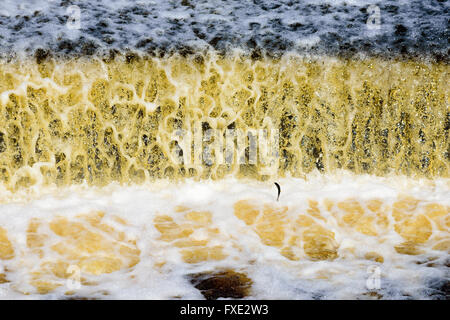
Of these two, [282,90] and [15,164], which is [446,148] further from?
[15,164]

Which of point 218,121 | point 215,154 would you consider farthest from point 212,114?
point 215,154

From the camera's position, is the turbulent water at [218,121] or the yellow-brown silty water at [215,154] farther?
the turbulent water at [218,121]

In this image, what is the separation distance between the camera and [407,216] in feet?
13.4

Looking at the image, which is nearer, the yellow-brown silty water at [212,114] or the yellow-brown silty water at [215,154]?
the yellow-brown silty water at [215,154]

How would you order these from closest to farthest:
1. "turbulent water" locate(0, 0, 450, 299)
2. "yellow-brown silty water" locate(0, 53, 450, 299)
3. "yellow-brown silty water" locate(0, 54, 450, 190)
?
1. "yellow-brown silty water" locate(0, 53, 450, 299)
2. "turbulent water" locate(0, 0, 450, 299)
3. "yellow-brown silty water" locate(0, 54, 450, 190)

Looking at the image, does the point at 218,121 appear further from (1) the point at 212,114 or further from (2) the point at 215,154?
(2) the point at 215,154

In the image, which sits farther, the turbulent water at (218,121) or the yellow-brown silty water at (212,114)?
the yellow-brown silty water at (212,114)

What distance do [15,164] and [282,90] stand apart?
8.59ft

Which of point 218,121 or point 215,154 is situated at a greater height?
point 218,121

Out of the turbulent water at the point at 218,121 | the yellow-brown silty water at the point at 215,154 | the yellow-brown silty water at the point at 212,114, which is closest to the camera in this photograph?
the yellow-brown silty water at the point at 215,154

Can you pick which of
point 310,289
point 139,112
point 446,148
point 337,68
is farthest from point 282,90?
point 310,289

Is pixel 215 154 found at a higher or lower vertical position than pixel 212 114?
lower

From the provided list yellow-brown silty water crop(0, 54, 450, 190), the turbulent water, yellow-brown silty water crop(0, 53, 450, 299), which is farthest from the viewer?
yellow-brown silty water crop(0, 54, 450, 190)

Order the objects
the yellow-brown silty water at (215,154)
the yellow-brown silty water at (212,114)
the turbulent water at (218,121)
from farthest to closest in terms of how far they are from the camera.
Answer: the yellow-brown silty water at (212,114) < the turbulent water at (218,121) < the yellow-brown silty water at (215,154)
